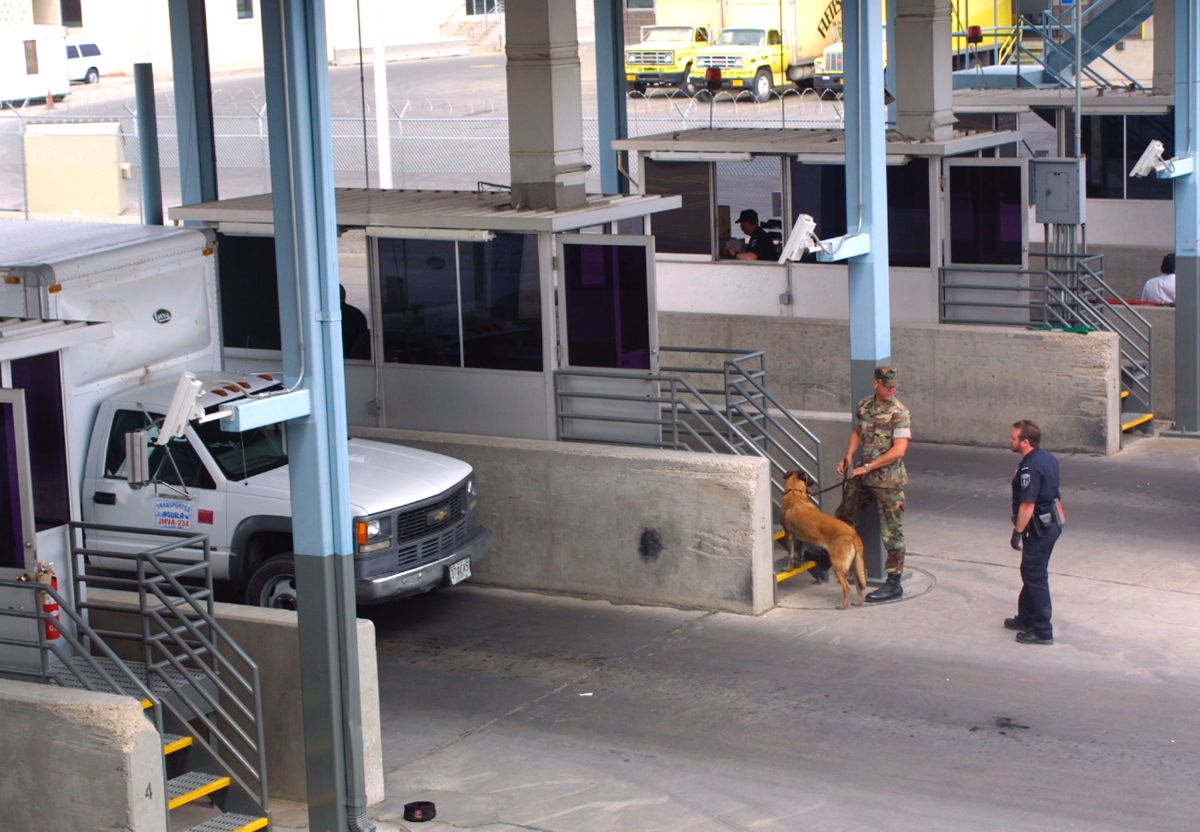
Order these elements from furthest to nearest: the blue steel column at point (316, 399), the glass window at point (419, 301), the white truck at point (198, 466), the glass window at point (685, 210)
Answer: the glass window at point (685, 210) < the glass window at point (419, 301) < the white truck at point (198, 466) < the blue steel column at point (316, 399)

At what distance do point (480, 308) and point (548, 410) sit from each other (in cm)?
110

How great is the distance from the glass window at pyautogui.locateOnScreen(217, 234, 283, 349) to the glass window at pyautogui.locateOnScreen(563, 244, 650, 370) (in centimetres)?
298

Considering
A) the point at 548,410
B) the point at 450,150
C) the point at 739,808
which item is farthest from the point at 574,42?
the point at 450,150

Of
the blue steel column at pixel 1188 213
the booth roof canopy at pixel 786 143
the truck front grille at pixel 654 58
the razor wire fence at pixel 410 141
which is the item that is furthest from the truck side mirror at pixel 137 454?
the truck front grille at pixel 654 58

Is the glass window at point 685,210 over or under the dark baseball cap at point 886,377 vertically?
over

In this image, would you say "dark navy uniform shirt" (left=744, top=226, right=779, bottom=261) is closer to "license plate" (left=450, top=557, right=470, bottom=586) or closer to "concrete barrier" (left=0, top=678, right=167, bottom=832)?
"license plate" (left=450, top=557, right=470, bottom=586)

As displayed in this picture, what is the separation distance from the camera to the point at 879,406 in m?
13.4

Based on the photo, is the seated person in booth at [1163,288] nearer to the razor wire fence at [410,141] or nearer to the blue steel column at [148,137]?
the blue steel column at [148,137]

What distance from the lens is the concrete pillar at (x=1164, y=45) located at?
82.9 ft

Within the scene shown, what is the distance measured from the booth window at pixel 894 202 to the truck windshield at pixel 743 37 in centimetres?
2710

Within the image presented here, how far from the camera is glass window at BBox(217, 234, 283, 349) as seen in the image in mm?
16219

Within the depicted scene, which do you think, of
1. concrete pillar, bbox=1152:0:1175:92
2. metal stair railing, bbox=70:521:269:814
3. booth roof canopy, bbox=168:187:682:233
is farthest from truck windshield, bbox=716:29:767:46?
metal stair railing, bbox=70:521:269:814

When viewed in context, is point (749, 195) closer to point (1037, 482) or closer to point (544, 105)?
point (544, 105)

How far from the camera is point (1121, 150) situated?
2417 centimetres
